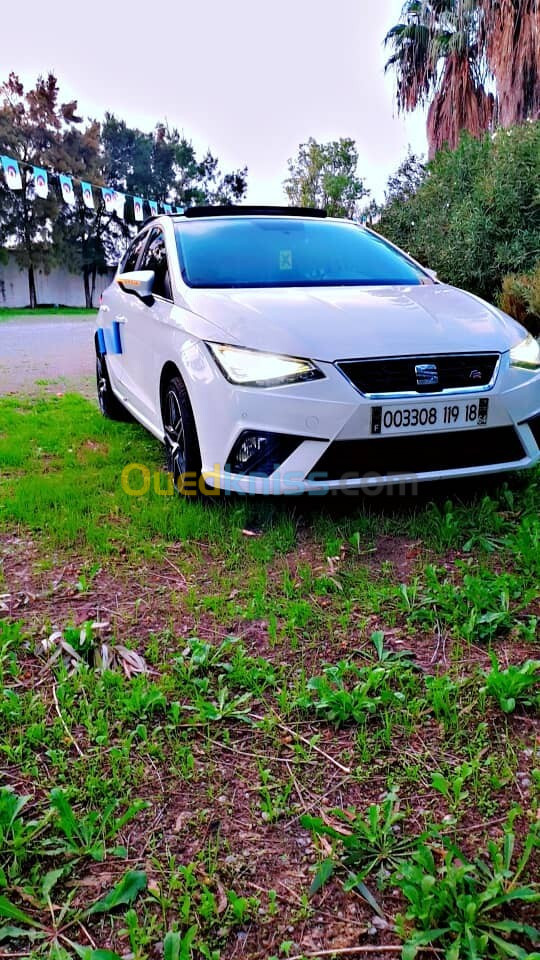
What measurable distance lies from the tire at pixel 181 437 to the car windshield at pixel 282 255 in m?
0.60

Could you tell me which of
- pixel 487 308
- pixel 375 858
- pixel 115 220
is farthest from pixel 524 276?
pixel 115 220

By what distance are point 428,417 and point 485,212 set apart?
7029mm

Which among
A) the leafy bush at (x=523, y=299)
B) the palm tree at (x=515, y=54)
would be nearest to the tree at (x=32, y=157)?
the palm tree at (x=515, y=54)

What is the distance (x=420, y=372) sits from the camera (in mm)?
3029

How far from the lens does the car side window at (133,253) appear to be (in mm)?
5055

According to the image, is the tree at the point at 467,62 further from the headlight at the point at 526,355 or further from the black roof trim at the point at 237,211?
the headlight at the point at 526,355

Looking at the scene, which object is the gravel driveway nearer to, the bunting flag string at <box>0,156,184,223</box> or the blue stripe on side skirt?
the blue stripe on side skirt

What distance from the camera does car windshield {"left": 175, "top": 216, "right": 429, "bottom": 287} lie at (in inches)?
150

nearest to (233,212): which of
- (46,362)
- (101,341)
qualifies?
(101,341)

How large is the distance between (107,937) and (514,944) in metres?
0.75

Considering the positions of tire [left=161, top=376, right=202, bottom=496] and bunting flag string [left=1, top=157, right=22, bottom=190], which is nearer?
tire [left=161, top=376, right=202, bottom=496]

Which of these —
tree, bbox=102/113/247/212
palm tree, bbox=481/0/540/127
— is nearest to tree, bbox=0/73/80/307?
tree, bbox=102/113/247/212

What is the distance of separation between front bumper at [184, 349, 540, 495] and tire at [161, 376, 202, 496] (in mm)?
140

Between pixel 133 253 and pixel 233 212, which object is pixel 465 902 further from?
pixel 133 253
